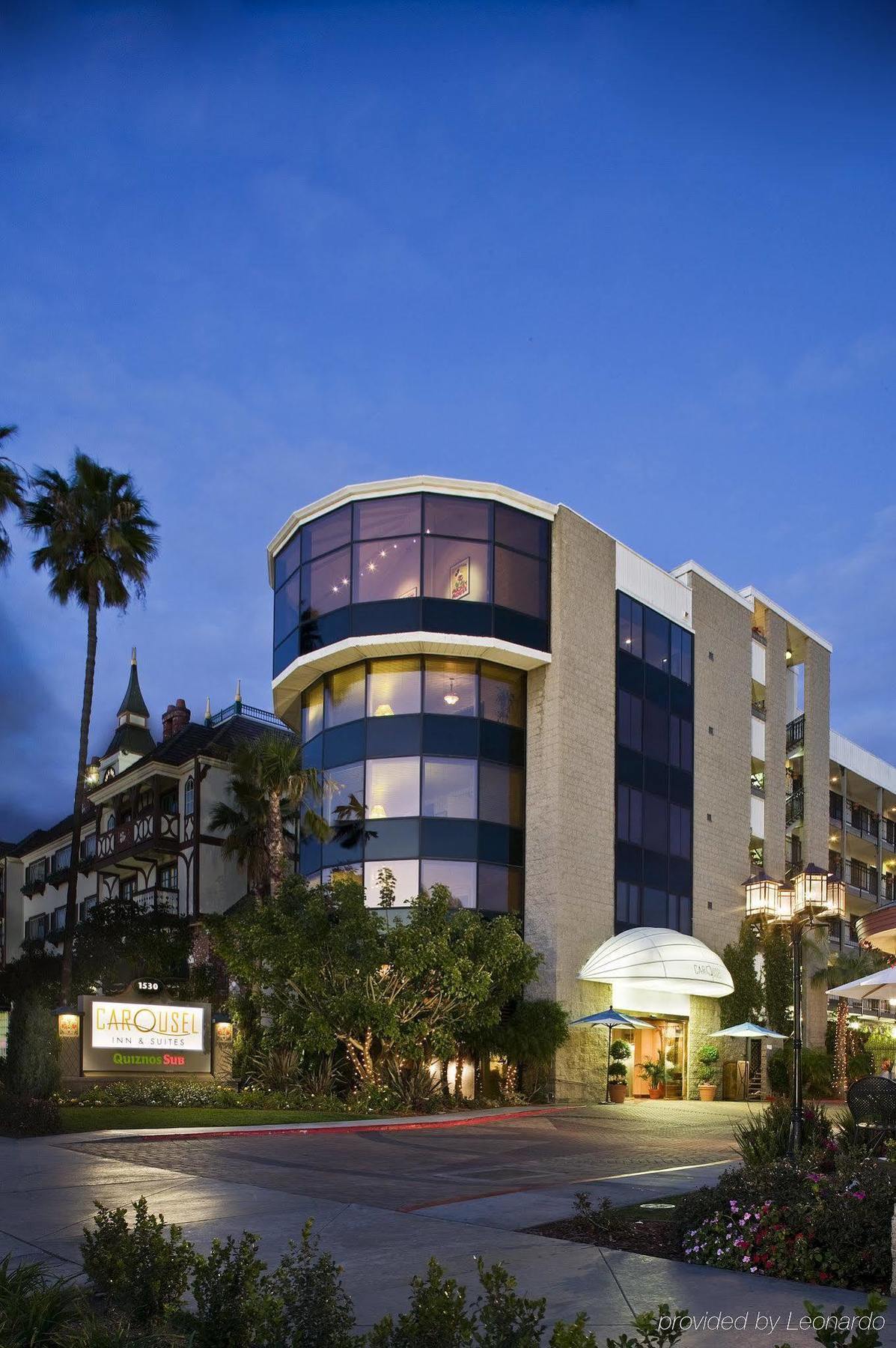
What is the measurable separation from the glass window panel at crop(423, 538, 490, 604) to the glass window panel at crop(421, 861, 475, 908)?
7.29m

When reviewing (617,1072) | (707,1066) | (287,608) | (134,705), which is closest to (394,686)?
(287,608)

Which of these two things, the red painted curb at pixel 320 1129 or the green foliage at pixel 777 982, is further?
the green foliage at pixel 777 982

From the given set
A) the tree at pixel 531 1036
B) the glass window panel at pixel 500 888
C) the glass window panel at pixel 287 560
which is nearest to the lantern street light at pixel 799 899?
the tree at pixel 531 1036

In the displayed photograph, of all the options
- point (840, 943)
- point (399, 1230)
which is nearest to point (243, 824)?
point (840, 943)

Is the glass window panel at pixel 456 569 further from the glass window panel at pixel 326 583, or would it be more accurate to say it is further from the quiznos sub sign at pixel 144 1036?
the quiznos sub sign at pixel 144 1036

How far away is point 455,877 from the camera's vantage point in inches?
1297

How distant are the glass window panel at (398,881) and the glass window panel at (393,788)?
128 cm

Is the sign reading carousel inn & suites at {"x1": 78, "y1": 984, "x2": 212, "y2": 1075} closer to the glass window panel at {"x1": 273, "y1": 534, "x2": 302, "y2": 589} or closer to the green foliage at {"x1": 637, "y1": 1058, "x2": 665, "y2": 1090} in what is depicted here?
the glass window panel at {"x1": 273, "y1": 534, "x2": 302, "y2": 589}

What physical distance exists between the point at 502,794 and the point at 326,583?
7.90m

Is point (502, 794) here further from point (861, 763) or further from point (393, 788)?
point (861, 763)

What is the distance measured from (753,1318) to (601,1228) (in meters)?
3.05

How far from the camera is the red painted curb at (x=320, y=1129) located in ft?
63.2

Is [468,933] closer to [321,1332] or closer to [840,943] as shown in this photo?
[321,1332]

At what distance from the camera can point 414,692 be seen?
33938 mm
